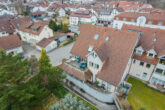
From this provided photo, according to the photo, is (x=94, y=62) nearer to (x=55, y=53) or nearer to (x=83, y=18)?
(x=55, y=53)

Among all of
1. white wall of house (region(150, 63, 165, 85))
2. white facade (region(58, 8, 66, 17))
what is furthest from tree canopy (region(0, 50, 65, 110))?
white facade (region(58, 8, 66, 17))

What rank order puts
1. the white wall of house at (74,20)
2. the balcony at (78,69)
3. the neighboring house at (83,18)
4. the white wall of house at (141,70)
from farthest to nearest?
1. the white wall of house at (74,20)
2. the neighboring house at (83,18)
3. the balcony at (78,69)
4. the white wall of house at (141,70)

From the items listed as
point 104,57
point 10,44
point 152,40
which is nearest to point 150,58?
point 152,40

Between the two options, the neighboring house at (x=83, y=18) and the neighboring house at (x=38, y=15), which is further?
the neighboring house at (x=38, y=15)

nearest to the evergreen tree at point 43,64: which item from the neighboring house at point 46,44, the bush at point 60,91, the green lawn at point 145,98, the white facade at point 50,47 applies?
the bush at point 60,91

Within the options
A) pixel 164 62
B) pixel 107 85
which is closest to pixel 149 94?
pixel 164 62

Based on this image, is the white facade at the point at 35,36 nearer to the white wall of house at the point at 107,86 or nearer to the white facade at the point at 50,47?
the white facade at the point at 50,47

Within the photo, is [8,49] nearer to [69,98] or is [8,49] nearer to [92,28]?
[92,28]
